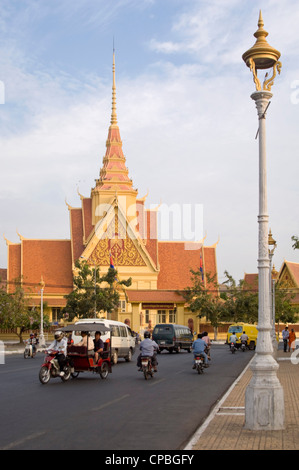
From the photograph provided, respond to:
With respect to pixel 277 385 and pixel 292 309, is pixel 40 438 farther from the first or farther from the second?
pixel 292 309

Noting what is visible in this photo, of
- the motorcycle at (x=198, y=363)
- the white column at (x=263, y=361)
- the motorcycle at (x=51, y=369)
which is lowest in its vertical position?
the motorcycle at (x=198, y=363)

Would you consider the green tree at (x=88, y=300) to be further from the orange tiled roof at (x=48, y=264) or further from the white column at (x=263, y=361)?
the white column at (x=263, y=361)

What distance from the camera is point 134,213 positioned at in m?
64.0

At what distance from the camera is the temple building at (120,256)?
58.4m

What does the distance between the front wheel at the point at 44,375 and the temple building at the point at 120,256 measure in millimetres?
37411

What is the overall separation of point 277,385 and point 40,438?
339 cm

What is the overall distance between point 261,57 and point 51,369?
11.1 metres

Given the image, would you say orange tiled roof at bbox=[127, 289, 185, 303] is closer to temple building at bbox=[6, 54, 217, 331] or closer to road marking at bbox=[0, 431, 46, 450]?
temple building at bbox=[6, 54, 217, 331]

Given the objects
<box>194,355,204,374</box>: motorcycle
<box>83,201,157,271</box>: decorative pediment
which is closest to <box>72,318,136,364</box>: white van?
<box>194,355,204,374</box>: motorcycle

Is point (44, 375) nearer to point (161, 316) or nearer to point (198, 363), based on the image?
point (198, 363)

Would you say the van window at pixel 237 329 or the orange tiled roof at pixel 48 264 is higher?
the orange tiled roof at pixel 48 264

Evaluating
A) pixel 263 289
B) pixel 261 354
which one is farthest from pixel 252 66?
pixel 261 354

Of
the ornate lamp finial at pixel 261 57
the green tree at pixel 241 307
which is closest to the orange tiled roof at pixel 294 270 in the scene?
the green tree at pixel 241 307
